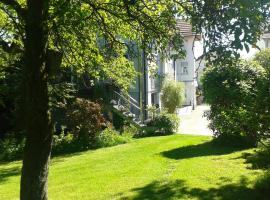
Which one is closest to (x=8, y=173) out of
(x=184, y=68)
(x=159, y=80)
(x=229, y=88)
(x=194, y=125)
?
(x=229, y=88)

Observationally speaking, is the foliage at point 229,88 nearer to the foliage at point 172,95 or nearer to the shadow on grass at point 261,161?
the shadow on grass at point 261,161

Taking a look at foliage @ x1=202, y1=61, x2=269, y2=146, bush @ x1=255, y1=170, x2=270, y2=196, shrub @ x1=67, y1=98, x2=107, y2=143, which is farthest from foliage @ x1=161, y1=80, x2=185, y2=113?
bush @ x1=255, y1=170, x2=270, y2=196

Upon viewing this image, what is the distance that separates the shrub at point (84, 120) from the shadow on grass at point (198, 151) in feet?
16.9

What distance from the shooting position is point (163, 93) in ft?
116

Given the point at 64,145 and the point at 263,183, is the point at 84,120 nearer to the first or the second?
the point at 64,145

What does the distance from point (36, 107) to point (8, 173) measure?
8.16 metres

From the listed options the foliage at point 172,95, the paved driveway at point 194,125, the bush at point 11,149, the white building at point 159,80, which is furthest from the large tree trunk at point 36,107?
the foliage at point 172,95

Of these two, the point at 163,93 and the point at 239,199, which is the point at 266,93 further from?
the point at 163,93

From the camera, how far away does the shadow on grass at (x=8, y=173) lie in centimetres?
1251

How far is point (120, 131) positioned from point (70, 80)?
13.9ft

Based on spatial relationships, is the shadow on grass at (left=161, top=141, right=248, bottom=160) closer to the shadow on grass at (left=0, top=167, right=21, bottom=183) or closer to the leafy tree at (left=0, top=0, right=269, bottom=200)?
the shadow on grass at (left=0, top=167, right=21, bottom=183)

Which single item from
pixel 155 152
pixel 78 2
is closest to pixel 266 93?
pixel 78 2

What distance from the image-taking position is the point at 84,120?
19.3m

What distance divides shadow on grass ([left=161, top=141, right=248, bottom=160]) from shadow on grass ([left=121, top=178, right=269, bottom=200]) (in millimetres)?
4279
